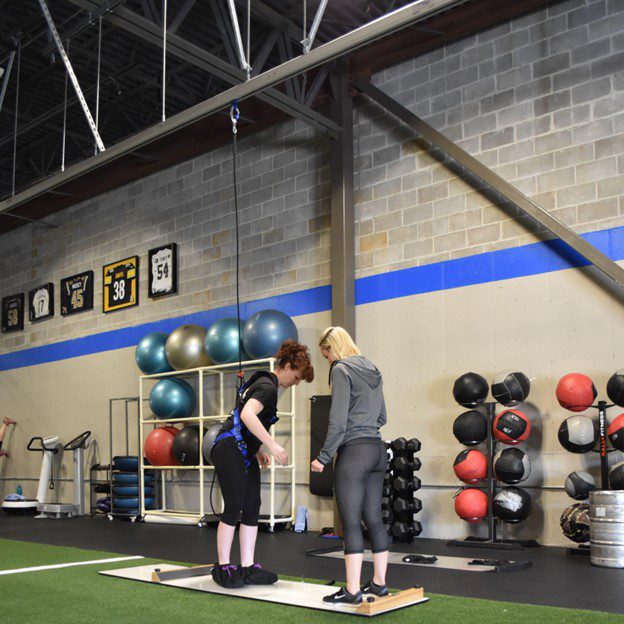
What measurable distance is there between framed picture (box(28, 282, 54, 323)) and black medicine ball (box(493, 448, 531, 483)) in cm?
725

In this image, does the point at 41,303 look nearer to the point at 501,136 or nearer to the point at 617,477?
the point at 501,136

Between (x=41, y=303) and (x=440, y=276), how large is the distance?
649 cm

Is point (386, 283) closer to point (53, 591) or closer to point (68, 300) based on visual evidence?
point (53, 591)

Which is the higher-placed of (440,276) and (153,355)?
(440,276)

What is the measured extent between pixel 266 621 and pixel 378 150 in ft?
16.2

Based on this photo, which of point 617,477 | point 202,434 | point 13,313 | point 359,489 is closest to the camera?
A: point 359,489

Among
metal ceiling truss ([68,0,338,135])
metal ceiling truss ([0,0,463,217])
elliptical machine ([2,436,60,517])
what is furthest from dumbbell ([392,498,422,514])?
elliptical machine ([2,436,60,517])

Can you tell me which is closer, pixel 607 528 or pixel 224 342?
pixel 607 528

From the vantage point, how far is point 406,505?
609 centimetres

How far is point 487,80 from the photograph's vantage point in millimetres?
6547

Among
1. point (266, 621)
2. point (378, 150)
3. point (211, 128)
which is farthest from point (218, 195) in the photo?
point (266, 621)

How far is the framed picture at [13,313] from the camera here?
11.4 meters

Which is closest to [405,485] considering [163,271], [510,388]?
[510,388]

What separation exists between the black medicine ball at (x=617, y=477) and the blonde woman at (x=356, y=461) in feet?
6.81
